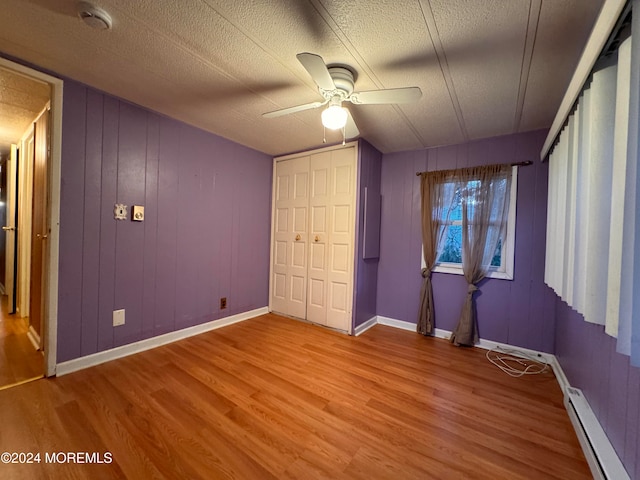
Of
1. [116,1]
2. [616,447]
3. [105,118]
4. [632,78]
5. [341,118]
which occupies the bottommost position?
[616,447]

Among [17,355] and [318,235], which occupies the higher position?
[318,235]

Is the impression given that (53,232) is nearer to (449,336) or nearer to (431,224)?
(431,224)

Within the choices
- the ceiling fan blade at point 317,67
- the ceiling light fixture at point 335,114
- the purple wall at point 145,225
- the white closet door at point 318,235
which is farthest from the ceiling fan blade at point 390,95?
the purple wall at point 145,225

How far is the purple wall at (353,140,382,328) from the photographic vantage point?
10.2 feet

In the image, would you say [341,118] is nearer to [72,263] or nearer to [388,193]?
[388,193]

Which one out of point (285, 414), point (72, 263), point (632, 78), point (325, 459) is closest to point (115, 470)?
point (285, 414)

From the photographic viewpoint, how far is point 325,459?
136 cm

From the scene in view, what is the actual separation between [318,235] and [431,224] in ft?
4.52

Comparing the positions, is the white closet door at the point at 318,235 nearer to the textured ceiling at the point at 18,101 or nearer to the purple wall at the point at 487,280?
the purple wall at the point at 487,280

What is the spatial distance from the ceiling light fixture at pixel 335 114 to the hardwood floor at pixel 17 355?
2.87m

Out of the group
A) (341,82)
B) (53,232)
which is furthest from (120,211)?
(341,82)

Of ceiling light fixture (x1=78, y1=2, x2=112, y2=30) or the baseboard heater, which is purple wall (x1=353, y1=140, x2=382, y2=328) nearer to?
the baseboard heater

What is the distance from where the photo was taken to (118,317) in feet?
7.63

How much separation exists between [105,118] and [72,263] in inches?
48.0
